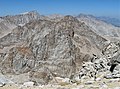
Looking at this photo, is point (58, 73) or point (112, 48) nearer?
point (112, 48)

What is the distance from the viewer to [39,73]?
101m

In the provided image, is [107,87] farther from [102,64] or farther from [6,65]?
[6,65]

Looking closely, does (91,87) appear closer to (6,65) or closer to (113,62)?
(113,62)

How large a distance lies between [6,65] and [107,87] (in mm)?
148055

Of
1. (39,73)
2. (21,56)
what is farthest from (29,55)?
(39,73)

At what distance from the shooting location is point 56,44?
A: 19538 centimetres

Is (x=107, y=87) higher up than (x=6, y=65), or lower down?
higher up

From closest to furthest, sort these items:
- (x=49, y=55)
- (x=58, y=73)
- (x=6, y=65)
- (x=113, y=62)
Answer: (x=113, y=62) < (x=58, y=73) < (x=6, y=65) < (x=49, y=55)

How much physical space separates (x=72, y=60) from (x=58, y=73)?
1947cm

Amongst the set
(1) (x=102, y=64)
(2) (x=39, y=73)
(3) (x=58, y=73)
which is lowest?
(3) (x=58, y=73)

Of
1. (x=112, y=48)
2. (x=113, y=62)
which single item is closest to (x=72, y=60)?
(x=112, y=48)

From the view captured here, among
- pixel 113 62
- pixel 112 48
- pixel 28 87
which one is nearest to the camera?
pixel 28 87

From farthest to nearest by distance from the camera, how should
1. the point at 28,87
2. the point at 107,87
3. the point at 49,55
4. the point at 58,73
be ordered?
the point at 49,55 < the point at 58,73 < the point at 28,87 < the point at 107,87

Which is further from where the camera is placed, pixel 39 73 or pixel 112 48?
pixel 39 73
